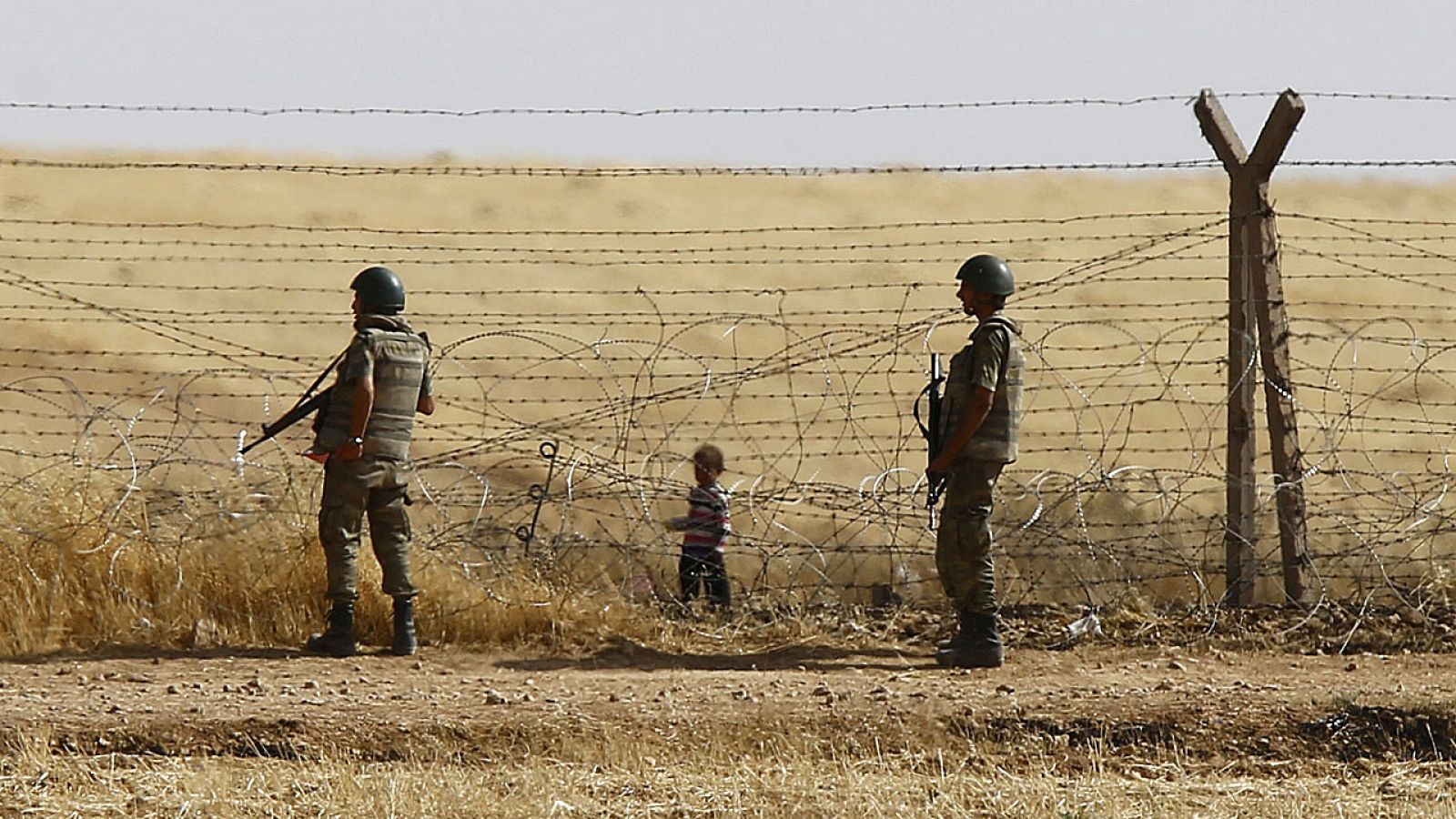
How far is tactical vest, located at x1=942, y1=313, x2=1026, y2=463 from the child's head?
5.56 feet

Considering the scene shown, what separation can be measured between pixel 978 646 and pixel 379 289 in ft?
8.25

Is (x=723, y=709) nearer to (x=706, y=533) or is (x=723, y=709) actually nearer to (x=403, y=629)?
(x=403, y=629)

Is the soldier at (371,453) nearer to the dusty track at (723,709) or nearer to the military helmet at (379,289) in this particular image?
the military helmet at (379,289)

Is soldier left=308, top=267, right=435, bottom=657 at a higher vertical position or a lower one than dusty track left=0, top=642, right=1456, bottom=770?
higher

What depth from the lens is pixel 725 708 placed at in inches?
256

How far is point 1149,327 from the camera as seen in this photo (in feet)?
95.5

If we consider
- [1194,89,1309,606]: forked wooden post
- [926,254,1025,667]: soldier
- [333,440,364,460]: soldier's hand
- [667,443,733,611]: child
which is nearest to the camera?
[926,254,1025,667]: soldier

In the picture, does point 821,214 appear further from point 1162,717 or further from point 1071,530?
point 1162,717

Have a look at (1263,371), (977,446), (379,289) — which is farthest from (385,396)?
(1263,371)

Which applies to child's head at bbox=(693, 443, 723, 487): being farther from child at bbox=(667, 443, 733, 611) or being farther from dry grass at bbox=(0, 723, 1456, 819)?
dry grass at bbox=(0, 723, 1456, 819)

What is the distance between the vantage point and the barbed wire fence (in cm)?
788

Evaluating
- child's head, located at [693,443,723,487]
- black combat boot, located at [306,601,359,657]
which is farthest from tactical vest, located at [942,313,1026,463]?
black combat boot, located at [306,601,359,657]

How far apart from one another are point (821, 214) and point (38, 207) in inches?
642

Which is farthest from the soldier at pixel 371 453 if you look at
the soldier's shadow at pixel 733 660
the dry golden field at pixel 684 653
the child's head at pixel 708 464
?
the child's head at pixel 708 464
